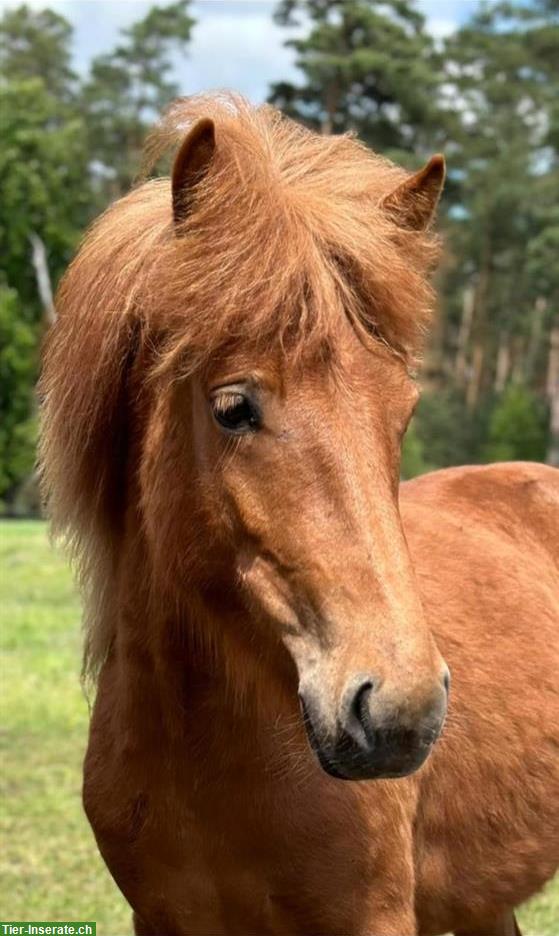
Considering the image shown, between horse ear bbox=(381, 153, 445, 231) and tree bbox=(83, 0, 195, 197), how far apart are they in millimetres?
39873

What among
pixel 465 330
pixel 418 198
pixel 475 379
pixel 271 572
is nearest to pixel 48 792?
pixel 271 572

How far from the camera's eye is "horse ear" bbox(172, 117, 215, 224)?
2154mm

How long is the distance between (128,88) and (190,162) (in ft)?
141

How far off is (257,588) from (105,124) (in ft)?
143

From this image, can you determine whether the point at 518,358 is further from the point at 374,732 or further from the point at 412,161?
the point at 374,732

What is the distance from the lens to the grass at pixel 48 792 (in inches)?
188

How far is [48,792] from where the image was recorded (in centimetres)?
638

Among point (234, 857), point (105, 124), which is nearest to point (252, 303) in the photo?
point (234, 857)

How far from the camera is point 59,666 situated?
31.9ft

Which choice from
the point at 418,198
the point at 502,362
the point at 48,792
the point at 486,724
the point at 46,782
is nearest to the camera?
the point at 418,198

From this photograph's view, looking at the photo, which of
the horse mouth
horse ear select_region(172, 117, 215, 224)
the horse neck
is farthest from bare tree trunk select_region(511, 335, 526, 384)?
the horse mouth

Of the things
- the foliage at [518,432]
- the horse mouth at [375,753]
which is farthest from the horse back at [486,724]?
the foliage at [518,432]

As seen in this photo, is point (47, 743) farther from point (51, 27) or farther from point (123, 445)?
point (51, 27)

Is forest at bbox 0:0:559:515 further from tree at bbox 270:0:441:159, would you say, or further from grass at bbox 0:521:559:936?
grass at bbox 0:521:559:936
